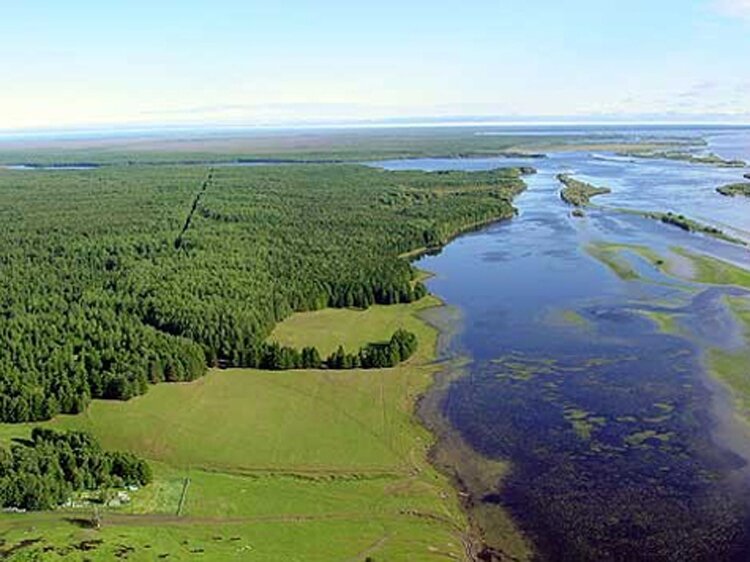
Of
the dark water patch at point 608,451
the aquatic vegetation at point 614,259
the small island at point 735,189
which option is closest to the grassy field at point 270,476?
the dark water patch at point 608,451

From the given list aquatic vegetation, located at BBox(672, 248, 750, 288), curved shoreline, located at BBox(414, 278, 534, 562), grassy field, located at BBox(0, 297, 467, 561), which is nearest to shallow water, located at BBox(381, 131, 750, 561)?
curved shoreline, located at BBox(414, 278, 534, 562)

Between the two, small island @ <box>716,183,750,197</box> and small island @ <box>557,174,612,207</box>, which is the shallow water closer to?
small island @ <box>557,174,612,207</box>

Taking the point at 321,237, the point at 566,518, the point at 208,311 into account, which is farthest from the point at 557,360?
the point at 321,237

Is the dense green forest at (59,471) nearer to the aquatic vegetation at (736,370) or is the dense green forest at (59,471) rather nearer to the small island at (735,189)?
the aquatic vegetation at (736,370)

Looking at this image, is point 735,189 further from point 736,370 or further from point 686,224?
point 736,370

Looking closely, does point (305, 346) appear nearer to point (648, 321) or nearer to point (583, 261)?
point (648, 321)

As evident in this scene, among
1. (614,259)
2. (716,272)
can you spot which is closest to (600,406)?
(716,272)
